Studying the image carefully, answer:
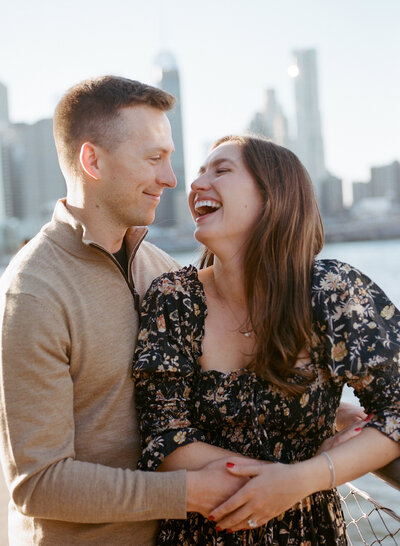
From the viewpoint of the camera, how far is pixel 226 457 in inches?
71.1

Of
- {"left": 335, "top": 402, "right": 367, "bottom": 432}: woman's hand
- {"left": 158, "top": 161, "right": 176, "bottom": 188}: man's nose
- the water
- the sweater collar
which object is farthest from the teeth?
the water

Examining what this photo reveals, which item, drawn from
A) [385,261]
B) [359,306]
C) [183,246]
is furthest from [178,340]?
[385,261]

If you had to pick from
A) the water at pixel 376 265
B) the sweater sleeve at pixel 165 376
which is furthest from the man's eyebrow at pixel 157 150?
the water at pixel 376 265

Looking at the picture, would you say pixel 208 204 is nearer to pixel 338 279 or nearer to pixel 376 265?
pixel 338 279

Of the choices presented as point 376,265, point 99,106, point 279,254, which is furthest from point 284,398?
A: point 376,265

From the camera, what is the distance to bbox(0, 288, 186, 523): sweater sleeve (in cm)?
167

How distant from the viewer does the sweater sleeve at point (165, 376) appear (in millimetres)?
1837

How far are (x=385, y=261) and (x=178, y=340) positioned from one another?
50497mm

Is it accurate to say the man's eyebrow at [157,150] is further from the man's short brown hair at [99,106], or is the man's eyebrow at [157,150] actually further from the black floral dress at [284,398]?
the black floral dress at [284,398]

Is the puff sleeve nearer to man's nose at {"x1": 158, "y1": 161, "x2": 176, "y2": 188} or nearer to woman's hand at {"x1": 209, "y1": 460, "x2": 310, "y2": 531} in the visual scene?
woman's hand at {"x1": 209, "y1": 460, "x2": 310, "y2": 531}

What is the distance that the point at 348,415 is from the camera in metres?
2.06

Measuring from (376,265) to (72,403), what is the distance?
46629 mm

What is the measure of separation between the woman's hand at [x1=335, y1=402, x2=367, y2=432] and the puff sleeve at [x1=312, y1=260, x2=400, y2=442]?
148 mm

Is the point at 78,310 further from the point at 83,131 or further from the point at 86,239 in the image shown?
the point at 83,131
